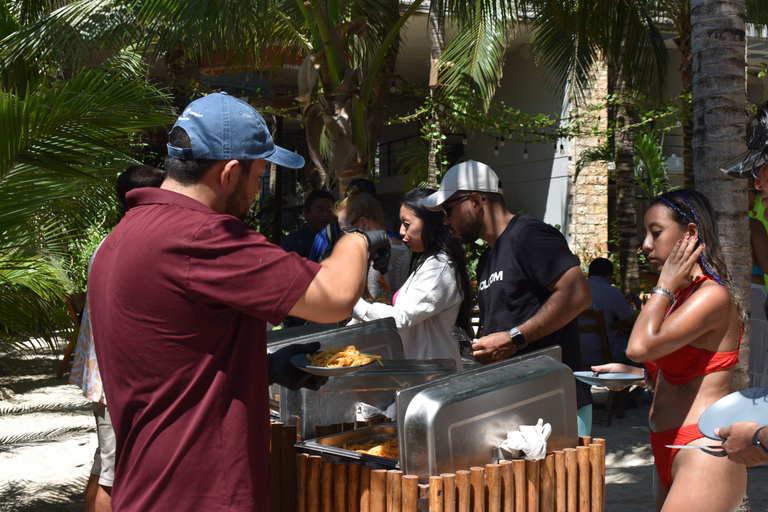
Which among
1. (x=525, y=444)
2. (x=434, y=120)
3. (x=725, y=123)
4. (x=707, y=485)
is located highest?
(x=434, y=120)

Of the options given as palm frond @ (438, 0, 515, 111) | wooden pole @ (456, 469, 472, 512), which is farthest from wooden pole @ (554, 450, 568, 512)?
palm frond @ (438, 0, 515, 111)

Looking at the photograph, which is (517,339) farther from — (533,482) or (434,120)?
(434,120)

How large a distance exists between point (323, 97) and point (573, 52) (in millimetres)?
4497

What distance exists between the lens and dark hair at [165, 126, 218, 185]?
6.09 feet

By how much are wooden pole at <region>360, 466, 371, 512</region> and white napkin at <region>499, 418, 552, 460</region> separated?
456 millimetres

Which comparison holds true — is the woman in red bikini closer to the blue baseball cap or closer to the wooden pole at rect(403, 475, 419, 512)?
the wooden pole at rect(403, 475, 419, 512)

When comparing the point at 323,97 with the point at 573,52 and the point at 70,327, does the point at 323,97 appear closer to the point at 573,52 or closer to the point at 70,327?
the point at 70,327

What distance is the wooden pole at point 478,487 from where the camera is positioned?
226 centimetres

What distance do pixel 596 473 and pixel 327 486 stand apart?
99 cm

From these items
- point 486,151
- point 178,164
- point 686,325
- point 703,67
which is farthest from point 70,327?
point 486,151

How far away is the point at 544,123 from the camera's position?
10.9 meters

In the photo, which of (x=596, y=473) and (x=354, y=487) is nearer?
(x=354, y=487)

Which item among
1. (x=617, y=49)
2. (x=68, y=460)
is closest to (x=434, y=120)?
(x=617, y=49)

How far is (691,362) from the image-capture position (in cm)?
249
